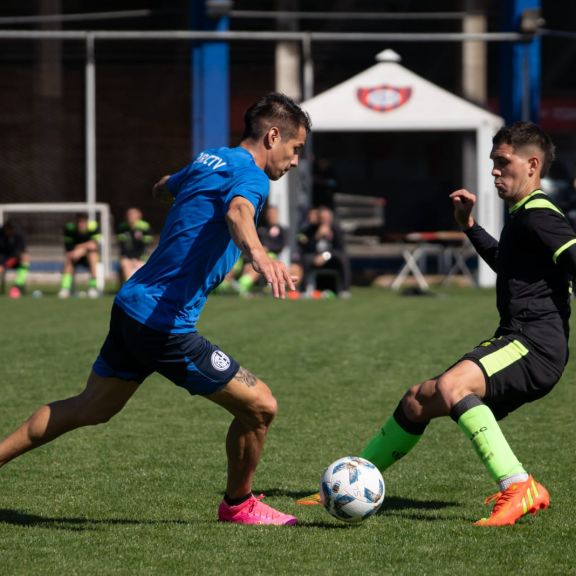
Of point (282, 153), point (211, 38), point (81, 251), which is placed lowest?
point (81, 251)

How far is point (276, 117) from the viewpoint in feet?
16.2

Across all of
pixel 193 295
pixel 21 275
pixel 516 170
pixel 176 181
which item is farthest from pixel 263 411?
pixel 21 275

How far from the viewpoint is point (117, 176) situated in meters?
23.6

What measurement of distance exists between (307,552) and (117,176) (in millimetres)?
19474

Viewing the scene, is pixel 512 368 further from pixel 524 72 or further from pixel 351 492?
pixel 524 72

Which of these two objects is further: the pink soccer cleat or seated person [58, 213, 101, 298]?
seated person [58, 213, 101, 298]

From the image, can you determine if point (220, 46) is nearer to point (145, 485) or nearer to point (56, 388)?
point (56, 388)

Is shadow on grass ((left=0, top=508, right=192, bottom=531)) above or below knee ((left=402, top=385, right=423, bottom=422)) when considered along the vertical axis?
below

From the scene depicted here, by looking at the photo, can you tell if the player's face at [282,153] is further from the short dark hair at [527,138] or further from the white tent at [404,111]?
the white tent at [404,111]

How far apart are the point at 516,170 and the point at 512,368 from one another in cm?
88

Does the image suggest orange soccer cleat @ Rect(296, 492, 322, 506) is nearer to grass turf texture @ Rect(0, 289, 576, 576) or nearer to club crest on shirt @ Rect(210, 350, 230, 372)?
grass turf texture @ Rect(0, 289, 576, 576)

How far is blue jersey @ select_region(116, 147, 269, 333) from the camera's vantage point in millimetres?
4832

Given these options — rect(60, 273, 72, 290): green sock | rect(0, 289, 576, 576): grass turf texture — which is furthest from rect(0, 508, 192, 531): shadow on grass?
rect(60, 273, 72, 290): green sock

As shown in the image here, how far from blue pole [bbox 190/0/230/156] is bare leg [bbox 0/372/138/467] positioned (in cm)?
1731
